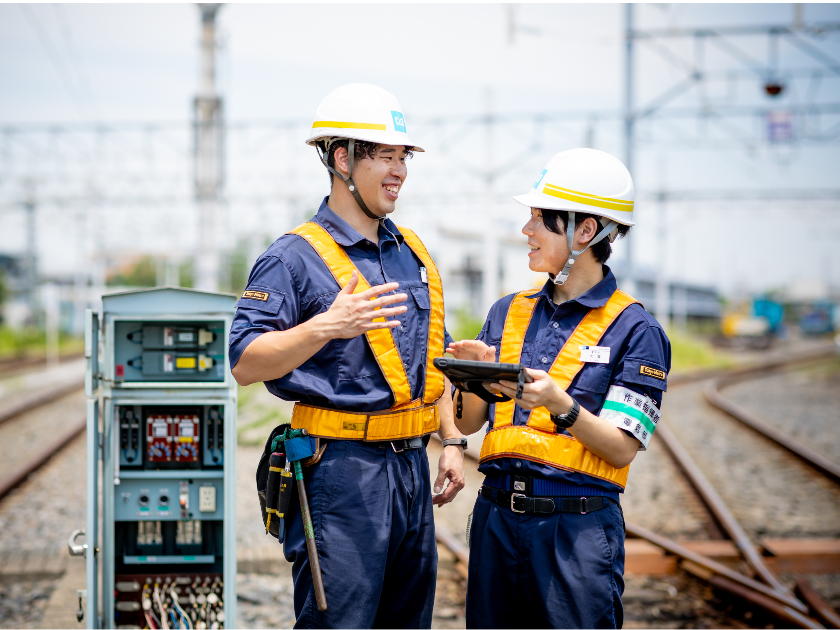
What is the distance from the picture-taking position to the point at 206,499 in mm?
4590

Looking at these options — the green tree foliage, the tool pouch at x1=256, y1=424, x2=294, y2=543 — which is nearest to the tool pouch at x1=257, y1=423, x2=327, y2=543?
the tool pouch at x1=256, y1=424, x2=294, y2=543

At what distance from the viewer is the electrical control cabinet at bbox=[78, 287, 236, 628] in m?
4.41

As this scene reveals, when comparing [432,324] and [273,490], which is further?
[432,324]

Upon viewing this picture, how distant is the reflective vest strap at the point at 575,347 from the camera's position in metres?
2.75

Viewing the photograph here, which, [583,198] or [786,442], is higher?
[583,198]

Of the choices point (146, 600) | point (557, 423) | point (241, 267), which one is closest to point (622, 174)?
point (557, 423)

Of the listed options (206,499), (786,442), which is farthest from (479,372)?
(786,442)

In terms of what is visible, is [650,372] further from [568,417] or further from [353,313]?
[353,313]

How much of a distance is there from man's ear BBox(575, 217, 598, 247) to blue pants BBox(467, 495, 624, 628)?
94 centimetres

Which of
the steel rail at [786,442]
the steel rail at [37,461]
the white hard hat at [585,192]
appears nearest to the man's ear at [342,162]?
the white hard hat at [585,192]

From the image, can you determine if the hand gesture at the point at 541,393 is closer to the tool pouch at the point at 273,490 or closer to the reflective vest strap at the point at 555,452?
the reflective vest strap at the point at 555,452

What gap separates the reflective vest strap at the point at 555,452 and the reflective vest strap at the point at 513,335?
8cm

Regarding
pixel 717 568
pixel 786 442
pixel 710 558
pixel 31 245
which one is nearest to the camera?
pixel 717 568

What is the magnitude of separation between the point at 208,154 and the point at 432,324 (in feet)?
38.2
